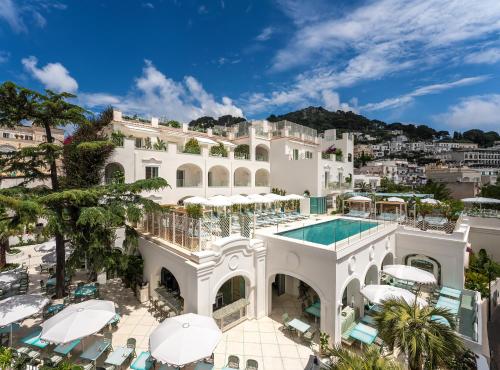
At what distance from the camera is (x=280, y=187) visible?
29.7 m

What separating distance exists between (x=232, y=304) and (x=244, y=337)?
149cm

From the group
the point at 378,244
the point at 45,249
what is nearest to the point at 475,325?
the point at 378,244

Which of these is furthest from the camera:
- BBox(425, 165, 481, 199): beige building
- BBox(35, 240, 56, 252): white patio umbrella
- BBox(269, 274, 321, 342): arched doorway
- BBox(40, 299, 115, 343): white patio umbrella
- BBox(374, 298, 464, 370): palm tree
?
BBox(425, 165, 481, 199): beige building

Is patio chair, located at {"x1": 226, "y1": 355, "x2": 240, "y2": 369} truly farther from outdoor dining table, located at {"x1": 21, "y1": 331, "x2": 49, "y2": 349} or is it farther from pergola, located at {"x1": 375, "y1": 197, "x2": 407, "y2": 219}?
pergola, located at {"x1": 375, "y1": 197, "x2": 407, "y2": 219}

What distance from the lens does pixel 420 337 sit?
6.81 m

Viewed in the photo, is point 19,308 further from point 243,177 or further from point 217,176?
point 243,177

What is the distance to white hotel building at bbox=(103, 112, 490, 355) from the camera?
1055cm

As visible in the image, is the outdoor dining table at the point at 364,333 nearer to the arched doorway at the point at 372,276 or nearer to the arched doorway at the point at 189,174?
the arched doorway at the point at 372,276

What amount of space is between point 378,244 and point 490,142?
189411 millimetres

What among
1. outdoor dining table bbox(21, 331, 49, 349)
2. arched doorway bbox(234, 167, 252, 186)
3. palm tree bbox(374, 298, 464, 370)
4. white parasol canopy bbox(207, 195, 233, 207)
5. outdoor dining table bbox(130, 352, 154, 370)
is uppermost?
arched doorway bbox(234, 167, 252, 186)

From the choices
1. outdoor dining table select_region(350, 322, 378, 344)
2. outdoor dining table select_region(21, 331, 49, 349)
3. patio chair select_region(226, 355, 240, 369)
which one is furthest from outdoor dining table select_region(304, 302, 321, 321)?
outdoor dining table select_region(21, 331, 49, 349)

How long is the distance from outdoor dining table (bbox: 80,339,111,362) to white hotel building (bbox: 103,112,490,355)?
3211 millimetres

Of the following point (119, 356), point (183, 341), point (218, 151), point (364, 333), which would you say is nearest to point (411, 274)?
point (364, 333)

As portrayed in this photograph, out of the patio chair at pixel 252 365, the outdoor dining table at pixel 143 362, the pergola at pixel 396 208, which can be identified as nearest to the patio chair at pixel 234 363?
the patio chair at pixel 252 365
